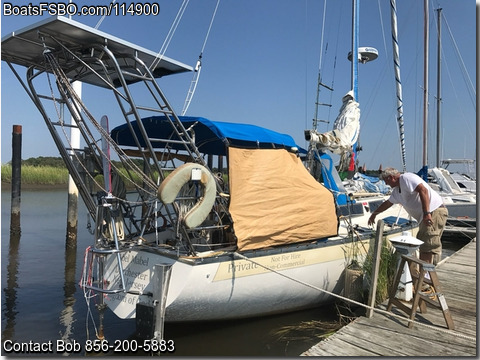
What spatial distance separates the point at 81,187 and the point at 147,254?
5.74 feet

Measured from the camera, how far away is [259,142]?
7348 millimetres

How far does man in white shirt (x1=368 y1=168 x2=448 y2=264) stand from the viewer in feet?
18.5

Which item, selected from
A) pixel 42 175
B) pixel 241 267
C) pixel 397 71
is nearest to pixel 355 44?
pixel 397 71

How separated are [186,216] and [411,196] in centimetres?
339

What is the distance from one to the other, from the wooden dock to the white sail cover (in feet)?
12.3

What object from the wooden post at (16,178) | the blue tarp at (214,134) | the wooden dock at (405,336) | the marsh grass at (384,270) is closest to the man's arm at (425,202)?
the marsh grass at (384,270)

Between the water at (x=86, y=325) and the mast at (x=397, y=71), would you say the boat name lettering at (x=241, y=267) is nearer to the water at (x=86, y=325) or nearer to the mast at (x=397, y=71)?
the water at (x=86, y=325)

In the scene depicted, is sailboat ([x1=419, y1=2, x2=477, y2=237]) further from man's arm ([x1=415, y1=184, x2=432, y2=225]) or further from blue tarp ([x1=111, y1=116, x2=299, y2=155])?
man's arm ([x1=415, y1=184, x2=432, y2=225])

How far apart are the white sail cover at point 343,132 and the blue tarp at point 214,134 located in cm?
74

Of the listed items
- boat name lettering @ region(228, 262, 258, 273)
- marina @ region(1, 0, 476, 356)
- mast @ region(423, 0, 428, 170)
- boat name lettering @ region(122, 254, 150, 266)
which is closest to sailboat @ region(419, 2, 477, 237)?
mast @ region(423, 0, 428, 170)

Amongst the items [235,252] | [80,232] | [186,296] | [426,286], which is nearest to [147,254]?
[186,296]

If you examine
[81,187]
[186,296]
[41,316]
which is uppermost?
[81,187]

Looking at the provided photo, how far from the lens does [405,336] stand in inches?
179

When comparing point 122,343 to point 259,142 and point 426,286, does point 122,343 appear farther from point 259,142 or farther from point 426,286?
point 426,286
